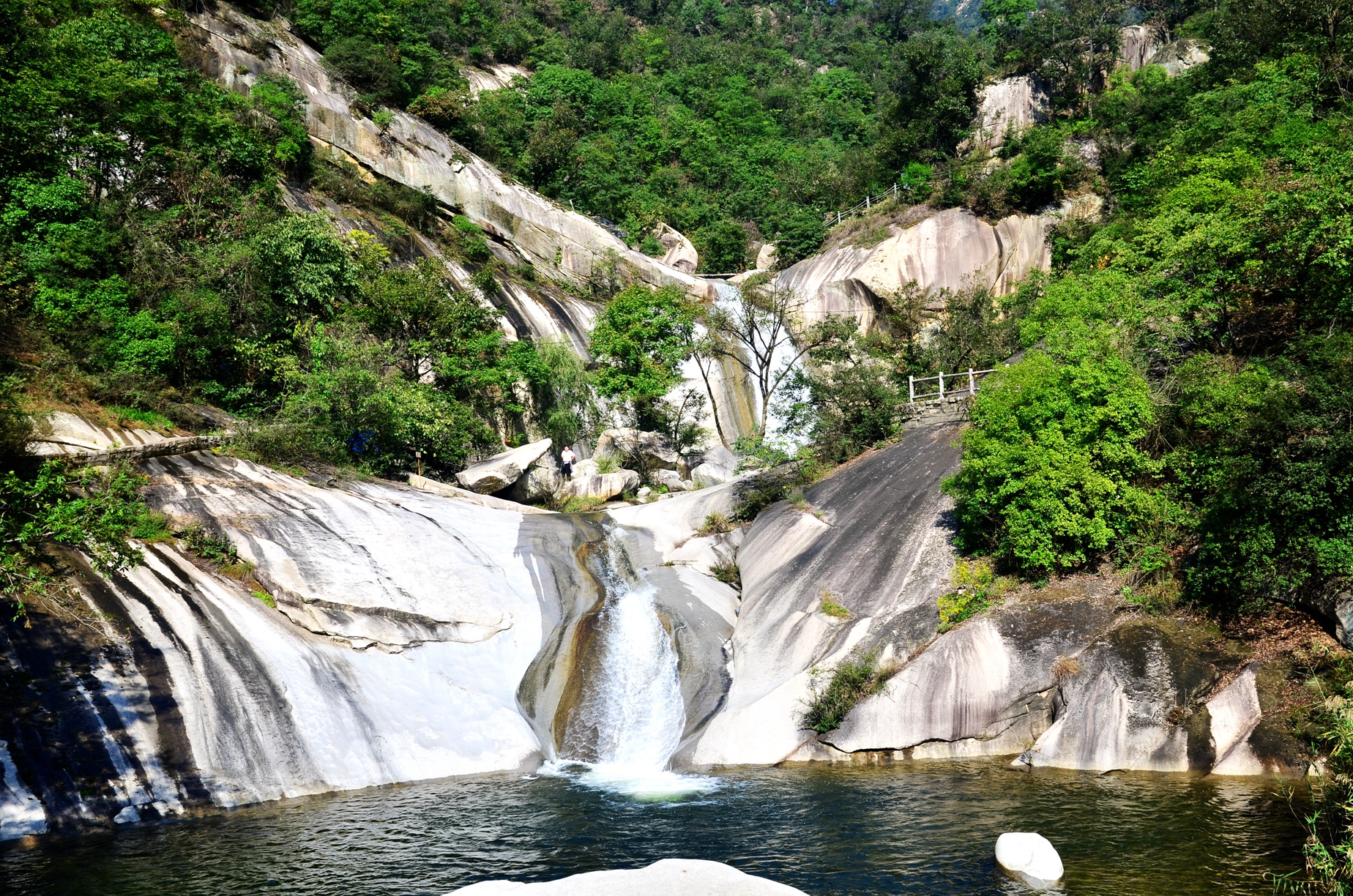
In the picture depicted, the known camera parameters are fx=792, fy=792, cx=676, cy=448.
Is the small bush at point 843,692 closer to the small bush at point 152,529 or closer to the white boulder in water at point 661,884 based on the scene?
the white boulder in water at point 661,884

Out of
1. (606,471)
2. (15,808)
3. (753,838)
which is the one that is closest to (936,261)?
(606,471)

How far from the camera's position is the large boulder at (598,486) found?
32.5 m

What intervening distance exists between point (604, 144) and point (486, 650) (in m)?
51.4

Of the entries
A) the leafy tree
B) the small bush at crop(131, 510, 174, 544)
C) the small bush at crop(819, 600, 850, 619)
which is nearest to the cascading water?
the small bush at crop(819, 600, 850, 619)

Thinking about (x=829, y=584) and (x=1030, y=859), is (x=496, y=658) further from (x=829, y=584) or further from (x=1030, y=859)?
(x=1030, y=859)

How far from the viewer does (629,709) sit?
20266 millimetres

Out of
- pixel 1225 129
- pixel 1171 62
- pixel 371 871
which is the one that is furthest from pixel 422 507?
pixel 1171 62

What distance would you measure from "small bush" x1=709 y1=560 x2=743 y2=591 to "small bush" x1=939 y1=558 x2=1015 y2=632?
6.80 metres

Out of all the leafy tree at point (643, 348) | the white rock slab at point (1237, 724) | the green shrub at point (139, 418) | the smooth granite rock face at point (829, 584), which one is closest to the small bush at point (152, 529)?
the green shrub at point (139, 418)

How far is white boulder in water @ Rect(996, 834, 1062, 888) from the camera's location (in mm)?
10867

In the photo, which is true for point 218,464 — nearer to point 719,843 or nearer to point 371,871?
point 371,871

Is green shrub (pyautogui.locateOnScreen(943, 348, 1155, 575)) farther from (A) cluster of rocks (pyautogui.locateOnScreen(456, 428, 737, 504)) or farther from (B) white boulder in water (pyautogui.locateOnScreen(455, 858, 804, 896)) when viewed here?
(A) cluster of rocks (pyautogui.locateOnScreen(456, 428, 737, 504))

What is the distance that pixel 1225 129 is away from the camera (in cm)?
3012

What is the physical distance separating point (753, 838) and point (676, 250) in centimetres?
4864
